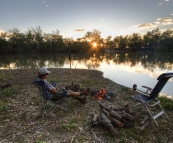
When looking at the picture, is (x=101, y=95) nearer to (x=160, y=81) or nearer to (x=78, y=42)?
(x=160, y=81)

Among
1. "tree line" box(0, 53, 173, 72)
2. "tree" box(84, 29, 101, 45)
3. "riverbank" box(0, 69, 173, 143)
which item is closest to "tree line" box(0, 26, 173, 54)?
"tree" box(84, 29, 101, 45)

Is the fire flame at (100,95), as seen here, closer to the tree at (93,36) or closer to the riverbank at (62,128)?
the riverbank at (62,128)

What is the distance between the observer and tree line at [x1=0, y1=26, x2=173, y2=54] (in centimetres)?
4833

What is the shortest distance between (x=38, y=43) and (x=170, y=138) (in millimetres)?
54550

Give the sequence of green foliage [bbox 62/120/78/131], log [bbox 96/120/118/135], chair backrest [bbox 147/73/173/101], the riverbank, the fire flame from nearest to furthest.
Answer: the riverbank
log [bbox 96/120/118/135]
green foliage [bbox 62/120/78/131]
chair backrest [bbox 147/73/173/101]
the fire flame

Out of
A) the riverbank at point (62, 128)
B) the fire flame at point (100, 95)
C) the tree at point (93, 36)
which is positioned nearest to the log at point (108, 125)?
the riverbank at point (62, 128)

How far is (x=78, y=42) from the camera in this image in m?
57.5

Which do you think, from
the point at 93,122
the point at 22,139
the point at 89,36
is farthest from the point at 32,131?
the point at 89,36

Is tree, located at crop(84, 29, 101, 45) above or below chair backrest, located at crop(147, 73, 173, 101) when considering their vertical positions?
above

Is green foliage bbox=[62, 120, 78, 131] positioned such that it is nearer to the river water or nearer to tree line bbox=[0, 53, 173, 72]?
the river water

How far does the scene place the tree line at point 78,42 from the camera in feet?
159

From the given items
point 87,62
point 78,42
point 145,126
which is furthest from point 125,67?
point 78,42

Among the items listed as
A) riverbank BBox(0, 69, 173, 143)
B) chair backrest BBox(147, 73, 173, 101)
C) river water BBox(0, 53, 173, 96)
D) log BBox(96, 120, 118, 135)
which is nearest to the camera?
riverbank BBox(0, 69, 173, 143)

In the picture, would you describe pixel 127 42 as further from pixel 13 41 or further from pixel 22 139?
pixel 22 139
